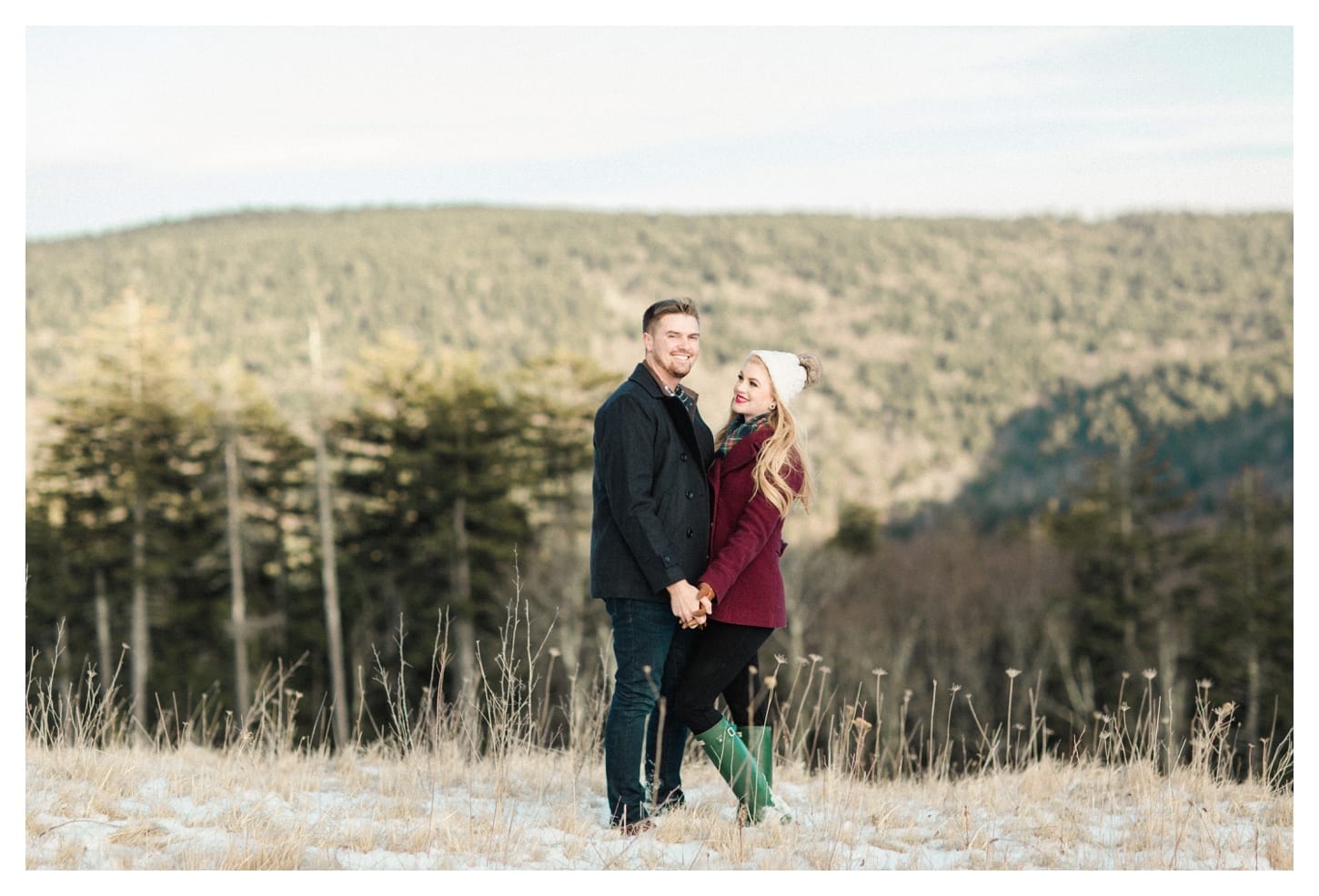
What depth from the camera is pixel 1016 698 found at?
35.6m

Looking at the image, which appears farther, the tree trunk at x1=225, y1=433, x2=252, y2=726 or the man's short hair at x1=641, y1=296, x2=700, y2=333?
the tree trunk at x1=225, y1=433, x2=252, y2=726

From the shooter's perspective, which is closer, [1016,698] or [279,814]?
[279,814]

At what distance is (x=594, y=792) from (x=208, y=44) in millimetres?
66095

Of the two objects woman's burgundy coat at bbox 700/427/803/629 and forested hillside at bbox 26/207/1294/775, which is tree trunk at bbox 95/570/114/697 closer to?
forested hillside at bbox 26/207/1294/775

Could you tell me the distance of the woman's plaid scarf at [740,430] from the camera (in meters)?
4.67

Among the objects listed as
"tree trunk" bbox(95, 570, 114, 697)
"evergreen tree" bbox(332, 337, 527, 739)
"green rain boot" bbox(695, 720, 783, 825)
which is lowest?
"tree trunk" bbox(95, 570, 114, 697)

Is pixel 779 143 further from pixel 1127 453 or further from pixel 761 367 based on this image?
pixel 761 367

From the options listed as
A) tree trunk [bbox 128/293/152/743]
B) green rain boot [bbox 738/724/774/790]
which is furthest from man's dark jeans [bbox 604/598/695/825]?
tree trunk [bbox 128/293/152/743]

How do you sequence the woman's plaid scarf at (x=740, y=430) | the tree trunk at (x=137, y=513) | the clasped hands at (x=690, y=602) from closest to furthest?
the clasped hands at (x=690, y=602) → the woman's plaid scarf at (x=740, y=430) → the tree trunk at (x=137, y=513)

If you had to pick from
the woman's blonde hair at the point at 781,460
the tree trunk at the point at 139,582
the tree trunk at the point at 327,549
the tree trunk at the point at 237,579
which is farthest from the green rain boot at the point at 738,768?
the tree trunk at the point at 139,582

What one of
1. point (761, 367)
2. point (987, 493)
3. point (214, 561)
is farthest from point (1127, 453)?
point (987, 493)

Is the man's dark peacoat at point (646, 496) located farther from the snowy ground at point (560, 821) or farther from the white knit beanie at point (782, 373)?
the snowy ground at point (560, 821)

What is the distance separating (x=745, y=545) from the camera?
4.45m

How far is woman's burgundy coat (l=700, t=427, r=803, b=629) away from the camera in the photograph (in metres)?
4.44
